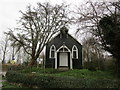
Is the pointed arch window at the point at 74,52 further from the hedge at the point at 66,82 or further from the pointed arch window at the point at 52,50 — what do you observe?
the hedge at the point at 66,82

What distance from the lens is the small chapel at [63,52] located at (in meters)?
20.7

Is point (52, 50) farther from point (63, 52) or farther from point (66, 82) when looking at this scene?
point (66, 82)

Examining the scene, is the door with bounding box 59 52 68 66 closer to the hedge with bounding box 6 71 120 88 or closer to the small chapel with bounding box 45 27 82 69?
the small chapel with bounding box 45 27 82 69

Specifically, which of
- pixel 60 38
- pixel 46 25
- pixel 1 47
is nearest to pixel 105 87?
pixel 46 25

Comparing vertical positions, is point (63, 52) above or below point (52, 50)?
below

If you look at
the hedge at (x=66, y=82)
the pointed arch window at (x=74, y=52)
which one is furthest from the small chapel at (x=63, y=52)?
the hedge at (x=66, y=82)

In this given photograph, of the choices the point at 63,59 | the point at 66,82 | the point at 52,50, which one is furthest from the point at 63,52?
the point at 66,82

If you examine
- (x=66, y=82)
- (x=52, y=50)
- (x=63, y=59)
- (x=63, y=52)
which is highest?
(x=52, y=50)

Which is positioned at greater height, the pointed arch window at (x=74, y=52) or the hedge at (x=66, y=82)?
the pointed arch window at (x=74, y=52)

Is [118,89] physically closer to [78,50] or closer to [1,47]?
[78,50]

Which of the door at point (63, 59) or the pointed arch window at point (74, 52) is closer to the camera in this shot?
the door at point (63, 59)

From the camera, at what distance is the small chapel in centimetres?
2067

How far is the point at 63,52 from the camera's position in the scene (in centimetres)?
2094

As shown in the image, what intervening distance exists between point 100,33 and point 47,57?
1139cm
